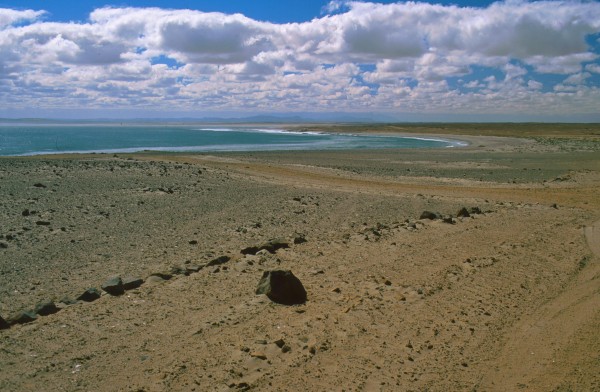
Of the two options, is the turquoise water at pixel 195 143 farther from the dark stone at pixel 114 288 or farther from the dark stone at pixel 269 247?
the dark stone at pixel 114 288

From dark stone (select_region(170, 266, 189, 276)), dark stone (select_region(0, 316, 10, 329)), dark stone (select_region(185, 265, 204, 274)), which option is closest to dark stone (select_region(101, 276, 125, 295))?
dark stone (select_region(170, 266, 189, 276))

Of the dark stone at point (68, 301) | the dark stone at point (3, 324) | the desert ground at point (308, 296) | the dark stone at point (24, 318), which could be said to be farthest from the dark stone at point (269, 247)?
the dark stone at point (3, 324)

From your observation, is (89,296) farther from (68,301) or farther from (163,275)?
(163,275)

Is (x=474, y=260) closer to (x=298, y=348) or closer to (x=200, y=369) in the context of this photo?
(x=298, y=348)

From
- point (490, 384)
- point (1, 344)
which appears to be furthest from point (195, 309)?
point (490, 384)

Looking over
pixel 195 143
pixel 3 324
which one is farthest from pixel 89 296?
pixel 195 143
